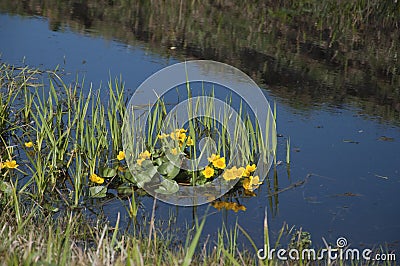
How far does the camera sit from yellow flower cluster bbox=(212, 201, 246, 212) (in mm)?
3174

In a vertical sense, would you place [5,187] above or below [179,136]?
below

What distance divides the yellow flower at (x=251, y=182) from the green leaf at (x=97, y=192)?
66 centimetres

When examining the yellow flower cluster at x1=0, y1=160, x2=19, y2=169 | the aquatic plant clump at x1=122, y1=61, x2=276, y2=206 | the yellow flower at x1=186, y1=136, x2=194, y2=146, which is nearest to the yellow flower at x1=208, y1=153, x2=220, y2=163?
the aquatic plant clump at x1=122, y1=61, x2=276, y2=206

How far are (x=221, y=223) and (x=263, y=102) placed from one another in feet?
4.48

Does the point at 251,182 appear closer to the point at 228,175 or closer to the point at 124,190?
the point at 228,175

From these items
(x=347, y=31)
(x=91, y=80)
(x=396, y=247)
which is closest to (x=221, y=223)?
(x=396, y=247)

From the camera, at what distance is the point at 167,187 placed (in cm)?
328

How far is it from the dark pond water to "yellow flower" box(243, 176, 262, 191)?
1.5 inches

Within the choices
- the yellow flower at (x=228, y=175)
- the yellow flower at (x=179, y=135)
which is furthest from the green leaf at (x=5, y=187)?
the yellow flower at (x=228, y=175)

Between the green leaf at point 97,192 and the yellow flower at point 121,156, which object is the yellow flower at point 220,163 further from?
the green leaf at point 97,192

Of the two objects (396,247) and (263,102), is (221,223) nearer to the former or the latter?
(396,247)

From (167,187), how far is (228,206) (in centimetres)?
29

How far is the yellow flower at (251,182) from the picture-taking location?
3.36 m

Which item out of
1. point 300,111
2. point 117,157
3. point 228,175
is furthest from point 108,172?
point 300,111
